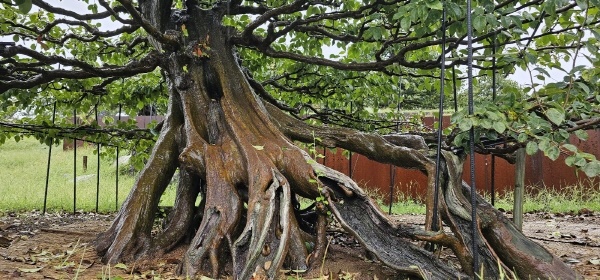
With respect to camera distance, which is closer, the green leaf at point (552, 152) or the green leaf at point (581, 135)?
the green leaf at point (552, 152)

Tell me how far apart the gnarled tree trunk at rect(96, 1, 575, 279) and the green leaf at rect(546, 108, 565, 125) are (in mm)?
740

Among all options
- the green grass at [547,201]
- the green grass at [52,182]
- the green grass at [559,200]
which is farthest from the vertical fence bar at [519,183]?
the green grass at [52,182]

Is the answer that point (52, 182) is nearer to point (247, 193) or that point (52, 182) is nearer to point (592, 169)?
point (247, 193)

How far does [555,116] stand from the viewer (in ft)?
7.29

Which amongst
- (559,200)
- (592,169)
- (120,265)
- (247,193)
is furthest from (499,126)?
(559,200)

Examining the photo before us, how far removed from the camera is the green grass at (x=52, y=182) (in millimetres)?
8469

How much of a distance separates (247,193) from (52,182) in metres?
10.9

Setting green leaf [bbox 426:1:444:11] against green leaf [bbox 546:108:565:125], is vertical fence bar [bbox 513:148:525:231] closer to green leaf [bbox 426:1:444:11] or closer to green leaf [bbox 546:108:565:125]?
green leaf [bbox 546:108:565:125]

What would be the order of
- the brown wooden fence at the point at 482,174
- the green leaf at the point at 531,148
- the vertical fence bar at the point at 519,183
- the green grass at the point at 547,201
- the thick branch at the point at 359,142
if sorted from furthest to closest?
the brown wooden fence at the point at 482,174 → the green grass at the point at 547,201 → the thick branch at the point at 359,142 → the vertical fence bar at the point at 519,183 → the green leaf at the point at 531,148

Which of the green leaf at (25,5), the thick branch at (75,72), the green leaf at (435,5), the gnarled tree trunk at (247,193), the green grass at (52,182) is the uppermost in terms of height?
the green leaf at (435,5)

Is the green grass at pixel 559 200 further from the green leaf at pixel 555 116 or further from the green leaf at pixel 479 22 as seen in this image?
the green leaf at pixel 479 22

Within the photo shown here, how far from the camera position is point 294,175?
3143 millimetres

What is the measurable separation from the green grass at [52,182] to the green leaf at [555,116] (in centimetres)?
692

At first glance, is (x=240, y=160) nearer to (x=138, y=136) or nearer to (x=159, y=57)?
(x=159, y=57)
